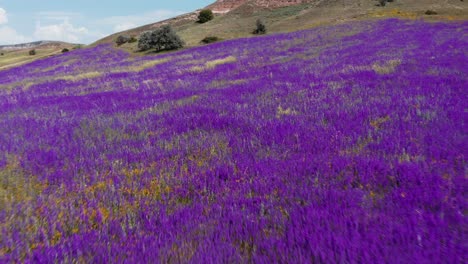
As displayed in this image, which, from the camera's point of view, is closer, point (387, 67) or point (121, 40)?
point (387, 67)

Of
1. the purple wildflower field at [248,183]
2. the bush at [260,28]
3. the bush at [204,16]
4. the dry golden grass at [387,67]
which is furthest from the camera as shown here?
the bush at [204,16]

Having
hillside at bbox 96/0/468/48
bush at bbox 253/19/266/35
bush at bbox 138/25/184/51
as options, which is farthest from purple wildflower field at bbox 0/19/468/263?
bush at bbox 253/19/266/35

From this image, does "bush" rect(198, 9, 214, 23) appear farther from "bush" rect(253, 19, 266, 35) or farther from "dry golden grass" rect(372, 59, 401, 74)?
"dry golden grass" rect(372, 59, 401, 74)

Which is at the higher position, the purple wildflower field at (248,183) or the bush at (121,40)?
the bush at (121,40)

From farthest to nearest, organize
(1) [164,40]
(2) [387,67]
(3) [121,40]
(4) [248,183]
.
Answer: (3) [121,40]
(1) [164,40]
(2) [387,67]
(4) [248,183]

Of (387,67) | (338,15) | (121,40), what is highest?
(121,40)

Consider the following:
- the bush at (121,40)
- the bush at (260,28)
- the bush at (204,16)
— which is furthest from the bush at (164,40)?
the bush at (204,16)

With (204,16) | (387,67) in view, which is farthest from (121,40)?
(387,67)

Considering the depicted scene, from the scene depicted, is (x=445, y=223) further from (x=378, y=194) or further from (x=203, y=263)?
(x=203, y=263)

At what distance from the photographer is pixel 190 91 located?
1121 cm

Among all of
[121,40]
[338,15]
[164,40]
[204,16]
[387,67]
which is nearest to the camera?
[387,67]

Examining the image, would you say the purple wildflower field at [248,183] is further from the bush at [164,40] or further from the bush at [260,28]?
the bush at [260,28]

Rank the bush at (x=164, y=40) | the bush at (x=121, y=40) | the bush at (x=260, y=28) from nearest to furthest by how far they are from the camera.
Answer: the bush at (x=164, y=40)
the bush at (x=260, y=28)
the bush at (x=121, y=40)

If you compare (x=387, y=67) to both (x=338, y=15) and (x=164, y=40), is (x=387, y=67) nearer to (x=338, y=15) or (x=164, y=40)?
(x=164, y=40)
